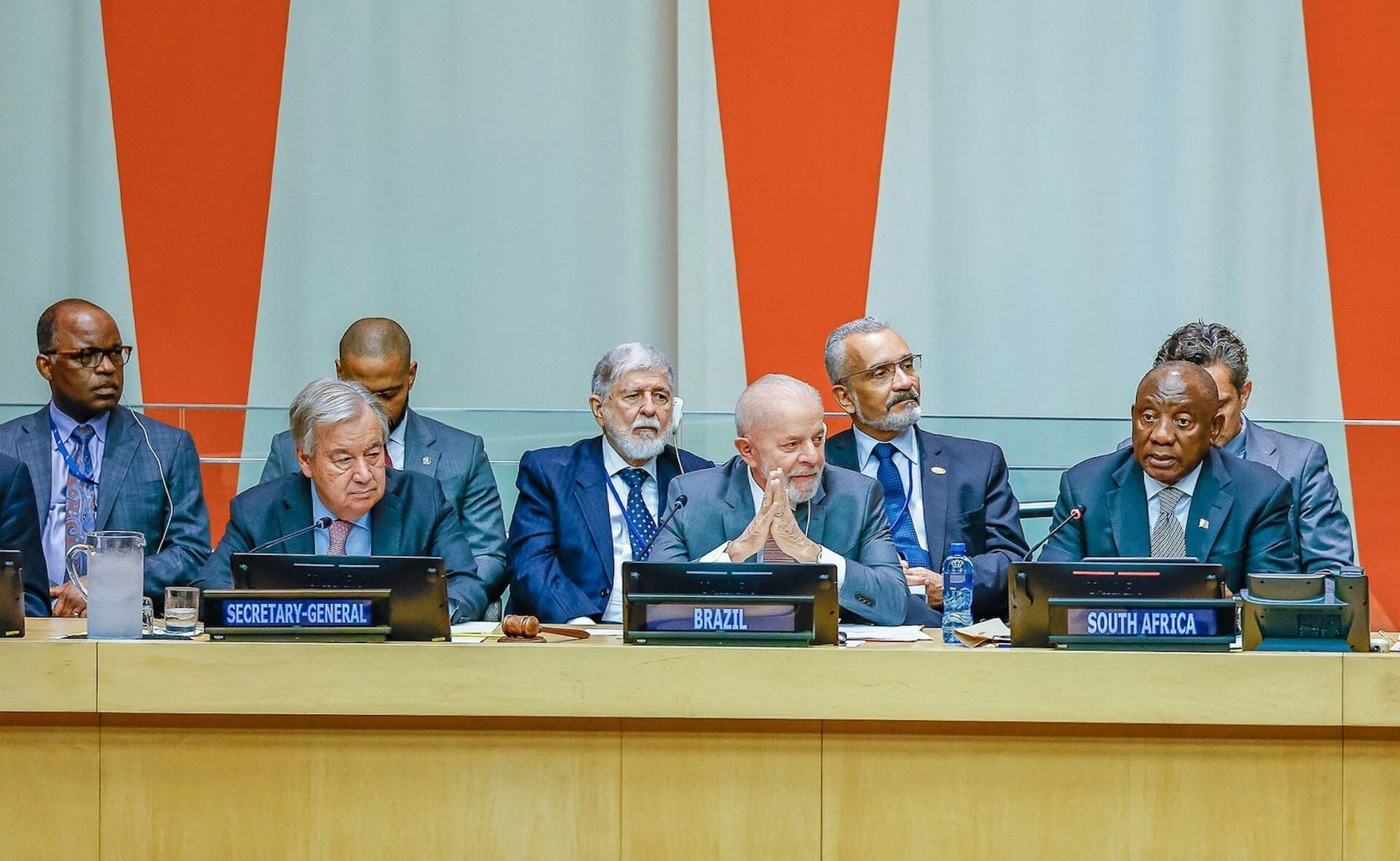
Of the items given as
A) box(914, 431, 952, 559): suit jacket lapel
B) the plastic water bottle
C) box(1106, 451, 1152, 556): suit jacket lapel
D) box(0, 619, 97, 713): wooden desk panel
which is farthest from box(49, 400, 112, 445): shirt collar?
→ box(1106, 451, 1152, 556): suit jacket lapel

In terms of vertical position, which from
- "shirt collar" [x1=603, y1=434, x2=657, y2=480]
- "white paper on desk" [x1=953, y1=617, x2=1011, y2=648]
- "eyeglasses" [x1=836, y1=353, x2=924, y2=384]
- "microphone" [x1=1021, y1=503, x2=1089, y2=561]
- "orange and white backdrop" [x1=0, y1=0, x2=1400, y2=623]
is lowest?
"white paper on desk" [x1=953, y1=617, x2=1011, y2=648]

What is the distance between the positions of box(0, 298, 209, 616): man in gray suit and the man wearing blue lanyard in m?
1.62

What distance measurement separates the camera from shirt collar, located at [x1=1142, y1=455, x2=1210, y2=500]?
10.4 ft

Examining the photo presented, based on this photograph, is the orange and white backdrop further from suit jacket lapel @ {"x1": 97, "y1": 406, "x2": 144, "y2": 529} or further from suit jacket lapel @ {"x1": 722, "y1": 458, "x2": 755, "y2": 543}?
suit jacket lapel @ {"x1": 722, "y1": 458, "x2": 755, "y2": 543}

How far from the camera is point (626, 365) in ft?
11.6

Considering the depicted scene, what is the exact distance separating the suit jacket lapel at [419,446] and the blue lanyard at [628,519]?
1.52ft

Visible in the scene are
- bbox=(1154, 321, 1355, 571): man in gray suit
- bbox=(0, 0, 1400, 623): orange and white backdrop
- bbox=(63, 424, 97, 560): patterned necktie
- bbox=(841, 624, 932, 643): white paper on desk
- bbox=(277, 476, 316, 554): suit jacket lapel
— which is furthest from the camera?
bbox=(0, 0, 1400, 623): orange and white backdrop

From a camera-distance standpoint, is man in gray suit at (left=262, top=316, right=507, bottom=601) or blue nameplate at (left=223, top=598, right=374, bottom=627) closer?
blue nameplate at (left=223, top=598, right=374, bottom=627)

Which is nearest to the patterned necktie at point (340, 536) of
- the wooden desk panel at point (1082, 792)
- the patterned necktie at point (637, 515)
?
the patterned necktie at point (637, 515)

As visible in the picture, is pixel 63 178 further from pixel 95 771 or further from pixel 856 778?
pixel 856 778

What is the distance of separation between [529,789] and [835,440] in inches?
64.6

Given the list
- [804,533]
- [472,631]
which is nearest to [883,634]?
[804,533]

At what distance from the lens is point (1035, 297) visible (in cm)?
475

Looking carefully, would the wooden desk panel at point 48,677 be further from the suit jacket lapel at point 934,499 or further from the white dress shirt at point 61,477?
the suit jacket lapel at point 934,499
